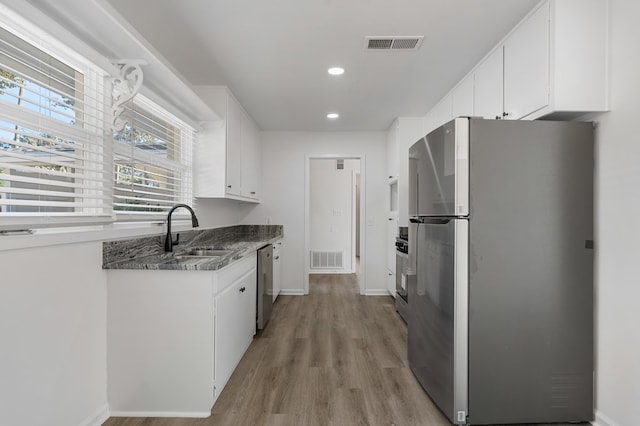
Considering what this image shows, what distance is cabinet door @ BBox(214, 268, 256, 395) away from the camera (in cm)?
212

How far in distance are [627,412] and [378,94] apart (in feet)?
10.0

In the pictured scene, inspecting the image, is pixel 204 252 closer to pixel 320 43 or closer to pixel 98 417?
pixel 98 417

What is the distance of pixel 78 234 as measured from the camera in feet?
5.68

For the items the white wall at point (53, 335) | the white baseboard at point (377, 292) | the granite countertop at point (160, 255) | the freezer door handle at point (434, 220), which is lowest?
the white baseboard at point (377, 292)

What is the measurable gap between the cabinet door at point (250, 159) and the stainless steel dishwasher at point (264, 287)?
87 cm

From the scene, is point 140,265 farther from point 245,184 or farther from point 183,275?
Answer: point 245,184

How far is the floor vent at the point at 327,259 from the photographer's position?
6742 millimetres

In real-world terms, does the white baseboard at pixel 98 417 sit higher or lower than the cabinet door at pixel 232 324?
lower

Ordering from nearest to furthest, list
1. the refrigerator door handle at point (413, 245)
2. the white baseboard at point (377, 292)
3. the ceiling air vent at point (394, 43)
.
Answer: the ceiling air vent at point (394, 43) < the refrigerator door handle at point (413, 245) < the white baseboard at point (377, 292)

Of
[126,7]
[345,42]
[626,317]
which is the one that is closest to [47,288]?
[126,7]

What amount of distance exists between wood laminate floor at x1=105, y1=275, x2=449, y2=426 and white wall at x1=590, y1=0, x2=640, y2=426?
931 millimetres

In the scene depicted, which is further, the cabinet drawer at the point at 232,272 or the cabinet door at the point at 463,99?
the cabinet door at the point at 463,99

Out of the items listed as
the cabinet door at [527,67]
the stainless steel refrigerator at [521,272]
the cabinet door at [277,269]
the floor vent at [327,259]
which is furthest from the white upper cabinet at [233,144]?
the floor vent at [327,259]

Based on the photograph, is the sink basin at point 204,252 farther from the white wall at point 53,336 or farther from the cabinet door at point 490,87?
the cabinet door at point 490,87
